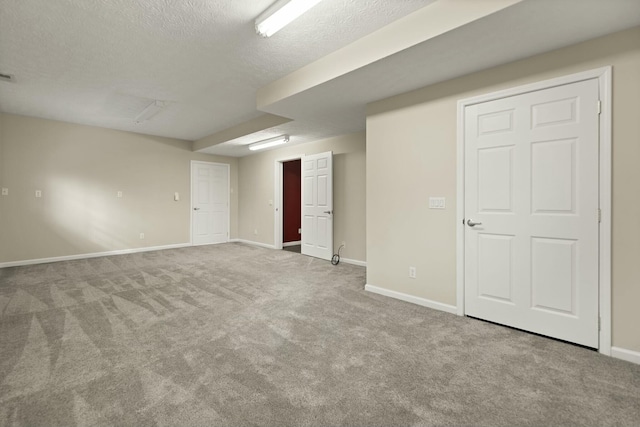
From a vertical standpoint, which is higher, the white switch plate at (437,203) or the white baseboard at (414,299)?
the white switch plate at (437,203)

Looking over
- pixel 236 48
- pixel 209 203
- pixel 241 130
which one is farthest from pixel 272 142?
pixel 236 48

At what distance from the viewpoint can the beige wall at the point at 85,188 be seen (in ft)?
16.3

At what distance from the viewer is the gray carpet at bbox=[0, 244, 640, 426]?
5.08ft

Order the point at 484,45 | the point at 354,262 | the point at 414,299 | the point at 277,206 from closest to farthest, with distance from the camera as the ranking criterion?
1. the point at 484,45
2. the point at 414,299
3. the point at 354,262
4. the point at 277,206

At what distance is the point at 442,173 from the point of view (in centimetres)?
299

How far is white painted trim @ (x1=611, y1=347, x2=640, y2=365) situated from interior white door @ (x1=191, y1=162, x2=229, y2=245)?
741 centimetres

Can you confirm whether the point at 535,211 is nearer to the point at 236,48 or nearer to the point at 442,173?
the point at 442,173

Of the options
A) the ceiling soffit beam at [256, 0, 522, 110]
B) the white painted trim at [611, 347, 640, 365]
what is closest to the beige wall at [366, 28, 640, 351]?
the white painted trim at [611, 347, 640, 365]

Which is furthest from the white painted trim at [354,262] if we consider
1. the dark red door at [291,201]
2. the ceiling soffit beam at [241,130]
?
the ceiling soffit beam at [241,130]

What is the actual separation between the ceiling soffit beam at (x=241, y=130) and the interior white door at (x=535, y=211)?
A: 116 inches

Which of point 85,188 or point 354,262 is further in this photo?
point 85,188

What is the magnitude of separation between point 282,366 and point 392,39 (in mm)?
2681

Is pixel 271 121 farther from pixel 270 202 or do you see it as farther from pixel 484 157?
pixel 484 157

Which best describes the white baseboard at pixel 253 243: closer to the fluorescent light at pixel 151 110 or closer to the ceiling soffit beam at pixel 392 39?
the fluorescent light at pixel 151 110
